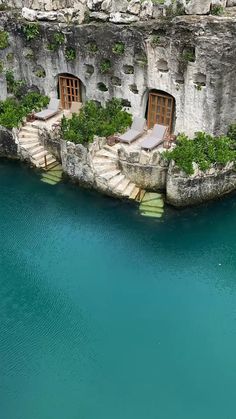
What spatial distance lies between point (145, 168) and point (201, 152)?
2.60 meters

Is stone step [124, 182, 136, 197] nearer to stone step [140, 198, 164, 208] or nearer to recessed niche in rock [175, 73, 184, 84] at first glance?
stone step [140, 198, 164, 208]

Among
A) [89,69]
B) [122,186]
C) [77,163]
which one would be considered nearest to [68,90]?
[89,69]

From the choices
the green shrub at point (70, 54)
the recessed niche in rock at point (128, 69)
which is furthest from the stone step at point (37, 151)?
the recessed niche in rock at point (128, 69)

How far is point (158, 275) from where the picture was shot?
18.0 m

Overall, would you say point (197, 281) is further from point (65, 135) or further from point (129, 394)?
point (65, 135)

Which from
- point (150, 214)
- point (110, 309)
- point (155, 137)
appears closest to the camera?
point (110, 309)

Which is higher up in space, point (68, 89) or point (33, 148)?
point (68, 89)

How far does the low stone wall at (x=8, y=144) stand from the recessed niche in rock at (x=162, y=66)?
8.04 meters

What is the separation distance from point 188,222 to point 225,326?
549 centimetres

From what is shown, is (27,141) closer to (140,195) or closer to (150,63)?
(140,195)

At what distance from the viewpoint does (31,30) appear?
76.4ft

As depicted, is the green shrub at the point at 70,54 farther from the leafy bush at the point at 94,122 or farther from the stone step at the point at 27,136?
the stone step at the point at 27,136

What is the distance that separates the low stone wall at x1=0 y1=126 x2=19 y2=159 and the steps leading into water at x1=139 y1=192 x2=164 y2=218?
7448 mm

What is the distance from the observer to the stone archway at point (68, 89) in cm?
2469
